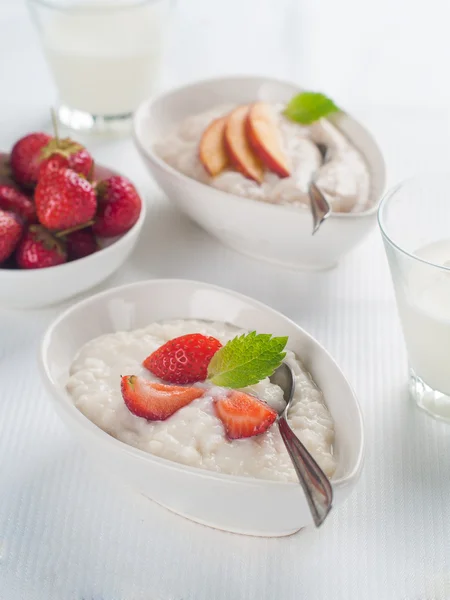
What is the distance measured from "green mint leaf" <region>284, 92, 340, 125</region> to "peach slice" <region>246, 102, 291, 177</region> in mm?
55

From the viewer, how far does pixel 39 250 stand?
156cm

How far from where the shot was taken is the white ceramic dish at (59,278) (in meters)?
1.52

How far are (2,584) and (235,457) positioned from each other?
343mm

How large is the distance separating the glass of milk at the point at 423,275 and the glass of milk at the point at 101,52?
3.19ft

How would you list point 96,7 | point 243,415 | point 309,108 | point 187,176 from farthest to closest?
1. point 96,7
2. point 309,108
3. point 187,176
4. point 243,415

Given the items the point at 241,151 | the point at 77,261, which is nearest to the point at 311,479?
the point at 77,261

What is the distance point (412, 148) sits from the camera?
2166mm

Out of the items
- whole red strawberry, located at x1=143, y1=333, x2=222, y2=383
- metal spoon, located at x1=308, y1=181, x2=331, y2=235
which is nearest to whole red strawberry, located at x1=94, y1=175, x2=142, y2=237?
metal spoon, located at x1=308, y1=181, x2=331, y2=235

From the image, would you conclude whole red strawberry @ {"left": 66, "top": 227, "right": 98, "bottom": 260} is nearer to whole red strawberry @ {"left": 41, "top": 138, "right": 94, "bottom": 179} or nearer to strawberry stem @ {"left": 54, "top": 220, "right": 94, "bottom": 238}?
strawberry stem @ {"left": 54, "top": 220, "right": 94, "bottom": 238}

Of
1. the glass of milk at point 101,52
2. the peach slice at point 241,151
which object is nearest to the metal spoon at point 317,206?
the peach slice at point 241,151

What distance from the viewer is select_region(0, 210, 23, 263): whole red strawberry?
5.07 ft

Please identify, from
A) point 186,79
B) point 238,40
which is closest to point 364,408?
point 186,79

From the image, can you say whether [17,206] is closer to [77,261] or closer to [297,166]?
[77,261]

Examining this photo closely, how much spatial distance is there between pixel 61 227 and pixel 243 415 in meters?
0.63
